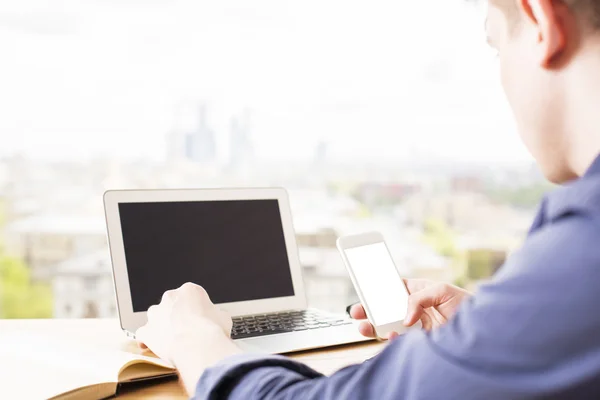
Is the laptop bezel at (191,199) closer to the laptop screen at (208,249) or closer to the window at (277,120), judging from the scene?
the laptop screen at (208,249)

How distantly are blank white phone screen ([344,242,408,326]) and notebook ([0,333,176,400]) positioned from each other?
385mm

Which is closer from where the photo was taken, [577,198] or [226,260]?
[577,198]

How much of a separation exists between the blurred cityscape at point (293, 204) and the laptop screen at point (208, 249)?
4.49ft

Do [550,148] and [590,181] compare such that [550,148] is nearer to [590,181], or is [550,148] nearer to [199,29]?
[590,181]

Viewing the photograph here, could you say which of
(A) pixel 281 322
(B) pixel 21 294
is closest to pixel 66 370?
(A) pixel 281 322

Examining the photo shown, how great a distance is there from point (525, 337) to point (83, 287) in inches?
102

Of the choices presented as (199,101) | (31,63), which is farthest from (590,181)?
(31,63)

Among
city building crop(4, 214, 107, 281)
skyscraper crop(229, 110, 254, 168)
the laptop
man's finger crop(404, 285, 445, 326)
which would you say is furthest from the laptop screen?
city building crop(4, 214, 107, 281)

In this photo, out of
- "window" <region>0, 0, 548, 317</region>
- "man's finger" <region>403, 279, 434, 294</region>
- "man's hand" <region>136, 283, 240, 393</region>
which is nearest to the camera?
"man's hand" <region>136, 283, 240, 393</region>

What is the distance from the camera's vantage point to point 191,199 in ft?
4.45

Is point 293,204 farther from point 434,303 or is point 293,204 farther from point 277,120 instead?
point 434,303

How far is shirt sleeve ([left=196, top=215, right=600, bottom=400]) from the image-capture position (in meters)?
0.45

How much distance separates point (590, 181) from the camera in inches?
19.3

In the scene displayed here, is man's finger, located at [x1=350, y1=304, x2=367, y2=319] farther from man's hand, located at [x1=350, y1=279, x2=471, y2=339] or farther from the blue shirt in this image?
the blue shirt
